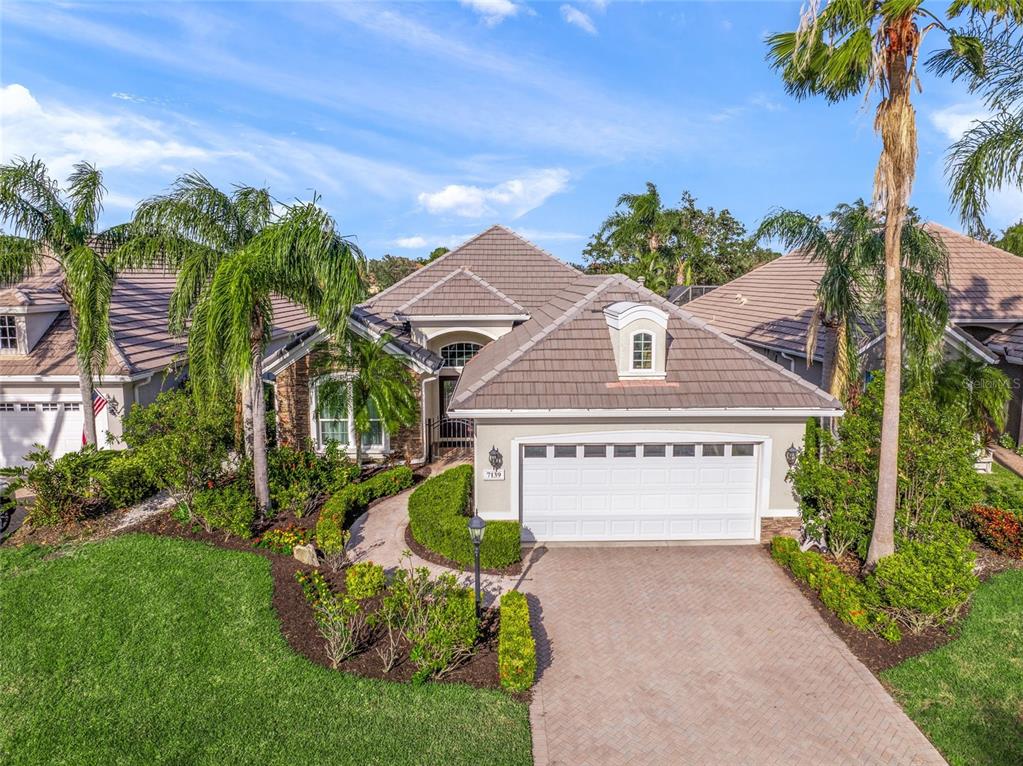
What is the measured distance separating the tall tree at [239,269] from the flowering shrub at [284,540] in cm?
129

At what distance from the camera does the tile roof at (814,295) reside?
20.6 metres

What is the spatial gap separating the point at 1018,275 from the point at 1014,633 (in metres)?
18.5

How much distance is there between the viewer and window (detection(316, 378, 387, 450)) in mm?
17281

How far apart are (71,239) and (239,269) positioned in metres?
5.41

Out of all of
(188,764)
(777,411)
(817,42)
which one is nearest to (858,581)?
(777,411)

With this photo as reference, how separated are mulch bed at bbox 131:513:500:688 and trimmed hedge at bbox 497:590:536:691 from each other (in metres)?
0.27

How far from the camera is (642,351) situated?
1268cm

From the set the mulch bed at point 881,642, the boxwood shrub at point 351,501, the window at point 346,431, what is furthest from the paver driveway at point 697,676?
the window at point 346,431

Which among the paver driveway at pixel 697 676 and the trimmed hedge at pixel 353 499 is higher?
the trimmed hedge at pixel 353 499

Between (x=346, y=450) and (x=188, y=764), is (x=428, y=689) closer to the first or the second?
(x=188, y=764)

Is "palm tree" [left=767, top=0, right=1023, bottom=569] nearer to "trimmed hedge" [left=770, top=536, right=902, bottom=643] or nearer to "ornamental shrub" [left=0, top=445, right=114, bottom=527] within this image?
"trimmed hedge" [left=770, top=536, right=902, bottom=643]

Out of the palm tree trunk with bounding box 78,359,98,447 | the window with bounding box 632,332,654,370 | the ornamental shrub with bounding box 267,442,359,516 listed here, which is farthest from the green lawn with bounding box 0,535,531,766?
the window with bounding box 632,332,654,370

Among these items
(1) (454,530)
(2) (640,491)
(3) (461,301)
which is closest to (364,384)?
(1) (454,530)

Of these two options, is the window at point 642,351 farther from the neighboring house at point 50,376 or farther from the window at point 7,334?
the window at point 7,334
